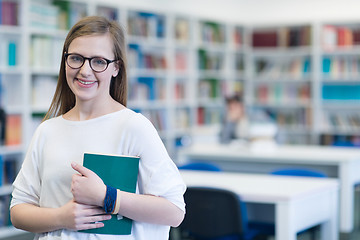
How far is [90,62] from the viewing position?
1346 millimetres

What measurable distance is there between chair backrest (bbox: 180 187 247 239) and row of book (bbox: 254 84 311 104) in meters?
5.74

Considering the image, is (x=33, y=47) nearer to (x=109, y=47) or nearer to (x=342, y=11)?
(x=109, y=47)

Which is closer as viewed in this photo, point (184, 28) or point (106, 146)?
point (106, 146)

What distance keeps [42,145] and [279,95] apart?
301 inches

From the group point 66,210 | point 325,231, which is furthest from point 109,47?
point 325,231

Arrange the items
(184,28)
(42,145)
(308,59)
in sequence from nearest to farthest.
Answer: (42,145)
(184,28)
(308,59)

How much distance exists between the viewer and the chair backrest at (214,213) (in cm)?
310

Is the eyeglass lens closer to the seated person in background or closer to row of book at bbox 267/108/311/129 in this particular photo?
the seated person in background

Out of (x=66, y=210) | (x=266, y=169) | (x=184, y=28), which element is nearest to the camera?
(x=66, y=210)

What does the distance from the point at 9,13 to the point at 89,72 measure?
14.3 feet

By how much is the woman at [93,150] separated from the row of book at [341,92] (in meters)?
7.31

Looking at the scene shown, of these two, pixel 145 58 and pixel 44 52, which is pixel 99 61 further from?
pixel 145 58

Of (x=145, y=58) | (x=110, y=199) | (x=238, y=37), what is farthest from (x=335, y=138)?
(x=110, y=199)

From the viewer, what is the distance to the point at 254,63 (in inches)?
358
